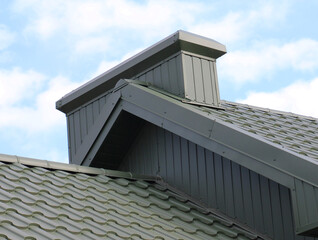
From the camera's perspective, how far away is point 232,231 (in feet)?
29.2

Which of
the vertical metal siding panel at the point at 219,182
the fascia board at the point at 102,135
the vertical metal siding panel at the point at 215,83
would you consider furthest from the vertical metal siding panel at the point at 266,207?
the fascia board at the point at 102,135

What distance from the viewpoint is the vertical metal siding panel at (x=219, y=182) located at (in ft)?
31.3

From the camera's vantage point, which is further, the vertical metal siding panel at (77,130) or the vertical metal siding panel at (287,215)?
the vertical metal siding panel at (77,130)

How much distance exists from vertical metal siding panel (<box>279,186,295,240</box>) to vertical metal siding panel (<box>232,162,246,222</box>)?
62cm

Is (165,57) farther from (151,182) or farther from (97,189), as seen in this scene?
(97,189)

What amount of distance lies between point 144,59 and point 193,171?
2.03 meters

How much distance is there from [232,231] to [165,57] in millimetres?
3160

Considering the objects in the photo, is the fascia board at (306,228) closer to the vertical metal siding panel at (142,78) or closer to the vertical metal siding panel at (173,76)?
the vertical metal siding panel at (173,76)

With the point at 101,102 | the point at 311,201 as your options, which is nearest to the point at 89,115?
the point at 101,102

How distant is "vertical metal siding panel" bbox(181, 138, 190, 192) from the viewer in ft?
33.1

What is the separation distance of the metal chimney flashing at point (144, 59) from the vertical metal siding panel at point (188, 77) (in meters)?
0.15

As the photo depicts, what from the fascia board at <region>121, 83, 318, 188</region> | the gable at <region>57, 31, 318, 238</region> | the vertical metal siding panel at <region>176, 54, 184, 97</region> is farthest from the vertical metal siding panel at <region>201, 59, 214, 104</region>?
the fascia board at <region>121, 83, 318, 188</region>

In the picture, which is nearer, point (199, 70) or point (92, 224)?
point (92, 224)

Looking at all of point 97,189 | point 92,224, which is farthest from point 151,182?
point 92,224
